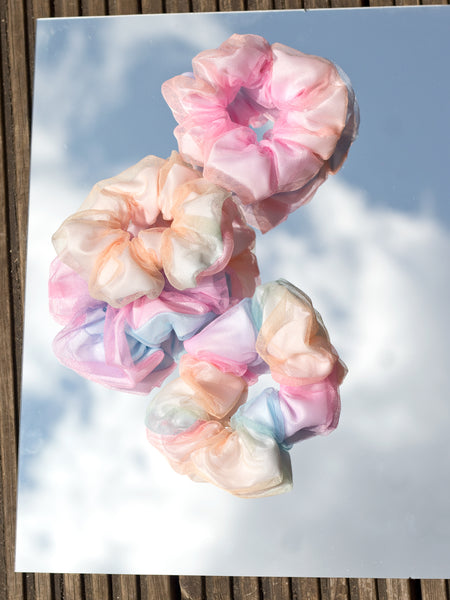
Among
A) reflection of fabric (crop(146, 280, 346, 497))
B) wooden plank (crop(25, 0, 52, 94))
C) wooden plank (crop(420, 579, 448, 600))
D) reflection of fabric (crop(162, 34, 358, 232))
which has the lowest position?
wooden plank (crop(420, 579, 448, 600))

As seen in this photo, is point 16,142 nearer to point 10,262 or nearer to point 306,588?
point 10,262

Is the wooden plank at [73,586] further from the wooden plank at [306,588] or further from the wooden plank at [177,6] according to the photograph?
the wooden plank at [177,6]

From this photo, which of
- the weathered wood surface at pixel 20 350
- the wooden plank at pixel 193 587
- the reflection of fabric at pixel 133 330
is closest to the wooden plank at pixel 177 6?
the weathered wood surface at pixel 20 350

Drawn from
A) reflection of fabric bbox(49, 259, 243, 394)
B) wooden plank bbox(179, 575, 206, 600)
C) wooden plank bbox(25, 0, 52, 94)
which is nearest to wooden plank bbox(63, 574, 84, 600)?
wooden plank bbox(179, 575, 206, 600)

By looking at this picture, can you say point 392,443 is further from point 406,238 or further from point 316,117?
point 316,117

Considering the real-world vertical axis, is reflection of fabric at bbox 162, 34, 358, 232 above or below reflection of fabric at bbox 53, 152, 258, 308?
above

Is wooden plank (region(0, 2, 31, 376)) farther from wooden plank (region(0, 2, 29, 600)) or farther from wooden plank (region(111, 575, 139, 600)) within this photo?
wooden plank (region(111, 575, 139, 600))
